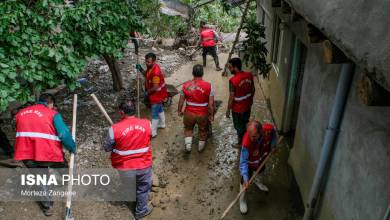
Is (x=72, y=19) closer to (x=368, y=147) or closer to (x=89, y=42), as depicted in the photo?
(x=89, y=42)

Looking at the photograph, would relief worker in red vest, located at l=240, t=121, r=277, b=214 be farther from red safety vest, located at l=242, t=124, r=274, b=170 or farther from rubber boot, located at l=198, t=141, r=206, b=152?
rubber boot, located at l=198, t=141, r=206, b=152

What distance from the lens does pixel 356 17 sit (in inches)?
88.7

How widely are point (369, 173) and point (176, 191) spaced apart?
344 cm

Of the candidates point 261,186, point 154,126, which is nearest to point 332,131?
point 261,186

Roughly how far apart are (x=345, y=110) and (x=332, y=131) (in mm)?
321

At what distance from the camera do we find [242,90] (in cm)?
594

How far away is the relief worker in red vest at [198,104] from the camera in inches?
237

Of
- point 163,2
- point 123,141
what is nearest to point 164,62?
point 163,2

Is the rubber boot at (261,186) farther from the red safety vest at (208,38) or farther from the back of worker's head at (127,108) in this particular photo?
the red safety vest at (208,38)

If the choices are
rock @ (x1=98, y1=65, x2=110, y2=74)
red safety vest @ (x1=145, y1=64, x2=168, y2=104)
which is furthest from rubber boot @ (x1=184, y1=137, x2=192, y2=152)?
rock @ (x1=98, y1=65, x2=110, y2=74)

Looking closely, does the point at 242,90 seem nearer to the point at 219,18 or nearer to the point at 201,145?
the point at 201,145

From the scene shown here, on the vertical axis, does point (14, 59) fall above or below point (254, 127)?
above

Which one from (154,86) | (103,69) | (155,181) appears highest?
(154,86)

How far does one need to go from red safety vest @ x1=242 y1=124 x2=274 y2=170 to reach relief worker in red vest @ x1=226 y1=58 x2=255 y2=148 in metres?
1.19
